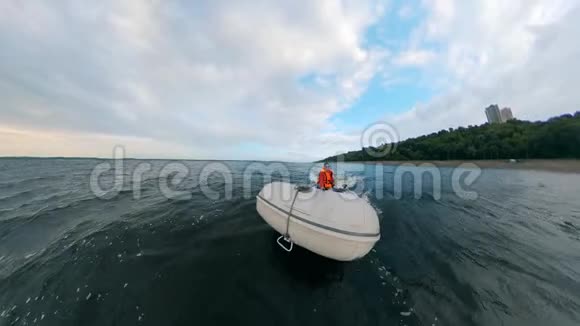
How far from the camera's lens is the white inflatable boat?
11.4 ft

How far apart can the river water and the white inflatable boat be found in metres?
0.72

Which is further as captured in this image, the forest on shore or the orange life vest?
the forest on shore

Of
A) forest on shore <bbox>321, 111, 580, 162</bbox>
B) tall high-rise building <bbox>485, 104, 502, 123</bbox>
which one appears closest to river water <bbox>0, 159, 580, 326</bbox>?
forest on shore <bbox>321, 111, 580, 162</bbox>

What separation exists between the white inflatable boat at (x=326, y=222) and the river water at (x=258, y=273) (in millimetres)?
Answer: 721

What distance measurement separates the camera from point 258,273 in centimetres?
385

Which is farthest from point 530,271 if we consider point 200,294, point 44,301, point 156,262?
point 44,301

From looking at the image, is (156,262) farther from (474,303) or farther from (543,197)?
(543,197)

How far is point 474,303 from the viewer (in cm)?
334

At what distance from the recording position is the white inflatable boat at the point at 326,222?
137 inches

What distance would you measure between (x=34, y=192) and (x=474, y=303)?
17698 mm

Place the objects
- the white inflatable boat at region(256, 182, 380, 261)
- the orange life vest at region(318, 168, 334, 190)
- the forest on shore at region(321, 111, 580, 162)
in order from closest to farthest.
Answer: the white inflatable boat at region(256, 182, 380, 261), the orange life vest at region(318, 168, 334, 190), the forest on shore at region(321, 111, 580, 162)

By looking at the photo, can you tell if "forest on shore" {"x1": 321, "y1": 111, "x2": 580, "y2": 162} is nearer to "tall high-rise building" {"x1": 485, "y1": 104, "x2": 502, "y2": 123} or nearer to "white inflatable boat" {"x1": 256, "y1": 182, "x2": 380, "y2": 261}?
"white inflatable boat" {"x1": 256, "y1": 182, "x2": 380, "y2": 261}

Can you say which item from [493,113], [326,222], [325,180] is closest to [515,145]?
[325,180]

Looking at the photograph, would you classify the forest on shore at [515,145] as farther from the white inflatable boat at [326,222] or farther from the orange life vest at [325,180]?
the white inflatable boat at [326,222]
